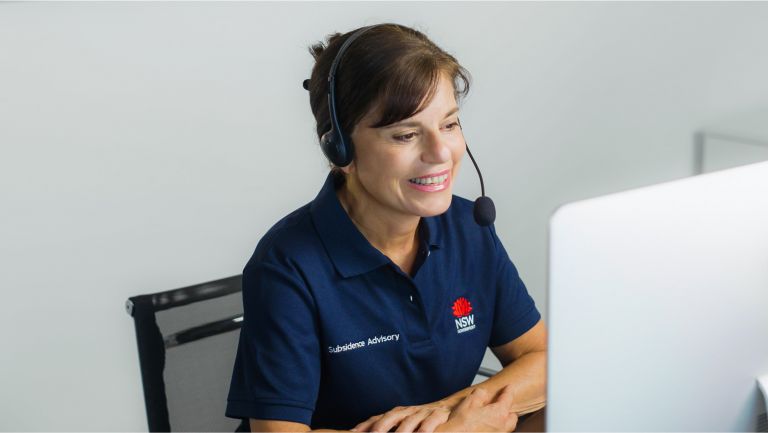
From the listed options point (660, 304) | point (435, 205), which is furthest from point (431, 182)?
point (660, 304)

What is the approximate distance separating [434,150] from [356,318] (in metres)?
0.28

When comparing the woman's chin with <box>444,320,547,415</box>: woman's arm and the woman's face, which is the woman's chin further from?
<box>444,320,547,415</box>: woman's arm

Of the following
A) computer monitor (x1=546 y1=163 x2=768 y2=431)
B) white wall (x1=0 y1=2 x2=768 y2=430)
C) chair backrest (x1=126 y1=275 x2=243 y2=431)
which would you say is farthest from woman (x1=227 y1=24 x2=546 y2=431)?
white wall (x1=0 y1=2 x2=768 y2=430)

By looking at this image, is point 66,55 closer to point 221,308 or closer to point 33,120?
point 33,120

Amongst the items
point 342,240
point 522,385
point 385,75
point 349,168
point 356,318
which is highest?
point 385,75

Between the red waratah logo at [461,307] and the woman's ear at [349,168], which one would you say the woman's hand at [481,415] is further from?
the woman's ear at [349,168]

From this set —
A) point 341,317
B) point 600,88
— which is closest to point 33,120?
point 341,317

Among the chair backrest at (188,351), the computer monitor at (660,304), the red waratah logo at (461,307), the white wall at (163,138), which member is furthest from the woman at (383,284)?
the white wall at (163,138)

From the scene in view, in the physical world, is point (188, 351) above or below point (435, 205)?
below

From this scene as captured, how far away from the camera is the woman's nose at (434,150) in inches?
48.7

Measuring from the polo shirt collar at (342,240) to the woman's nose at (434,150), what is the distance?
167mm

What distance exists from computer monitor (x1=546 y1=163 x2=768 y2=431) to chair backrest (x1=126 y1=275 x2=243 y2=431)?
0.83 m

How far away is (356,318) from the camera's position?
Result: 4.30 ft

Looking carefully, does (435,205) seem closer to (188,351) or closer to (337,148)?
(337,148)
